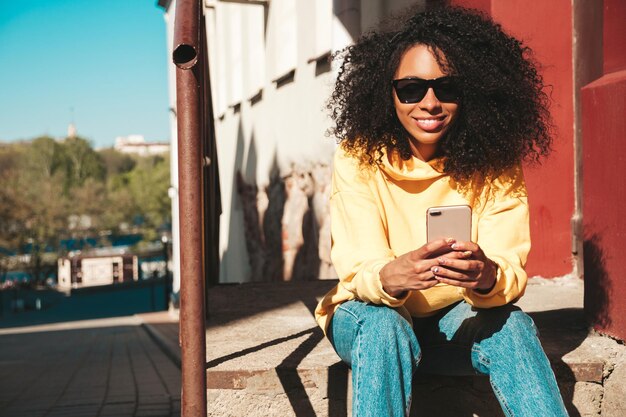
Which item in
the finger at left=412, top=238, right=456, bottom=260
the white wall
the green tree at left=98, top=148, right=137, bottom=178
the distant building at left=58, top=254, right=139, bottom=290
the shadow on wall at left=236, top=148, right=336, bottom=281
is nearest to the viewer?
the finger at left=412, top=238, right=456, bottom=260

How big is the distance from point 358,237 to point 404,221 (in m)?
0.18

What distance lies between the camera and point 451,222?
2.34 meters

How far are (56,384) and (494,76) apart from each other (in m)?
7.15

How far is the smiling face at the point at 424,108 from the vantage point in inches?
107

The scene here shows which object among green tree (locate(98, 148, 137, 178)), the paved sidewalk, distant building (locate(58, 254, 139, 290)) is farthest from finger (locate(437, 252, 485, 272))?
green tree (locate(98, 148, 137, 178))

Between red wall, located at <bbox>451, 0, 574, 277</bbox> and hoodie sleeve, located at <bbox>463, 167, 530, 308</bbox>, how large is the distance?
206 centimetres

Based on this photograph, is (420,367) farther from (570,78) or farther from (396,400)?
(570,78)

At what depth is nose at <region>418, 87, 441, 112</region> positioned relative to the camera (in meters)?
2.71

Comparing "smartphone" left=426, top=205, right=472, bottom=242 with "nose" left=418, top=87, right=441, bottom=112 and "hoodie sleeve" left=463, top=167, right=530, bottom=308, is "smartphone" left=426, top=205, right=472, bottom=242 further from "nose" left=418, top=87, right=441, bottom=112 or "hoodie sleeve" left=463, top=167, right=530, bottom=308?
"nose" left=418, top=87, right=441, bottom=112

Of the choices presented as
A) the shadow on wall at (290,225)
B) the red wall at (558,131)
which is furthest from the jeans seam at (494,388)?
the shadow on wall at (290,225)

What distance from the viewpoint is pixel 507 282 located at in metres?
2.48

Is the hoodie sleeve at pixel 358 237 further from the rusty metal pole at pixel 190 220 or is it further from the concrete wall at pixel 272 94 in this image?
the concrete wall at pixel 272 94

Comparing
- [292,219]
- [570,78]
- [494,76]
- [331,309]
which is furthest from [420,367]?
[292,219]

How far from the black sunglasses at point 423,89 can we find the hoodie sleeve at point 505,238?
0.29 metres
